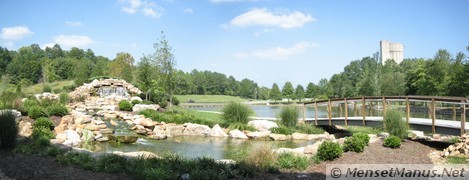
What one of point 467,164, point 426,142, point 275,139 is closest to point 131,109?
point 275,139

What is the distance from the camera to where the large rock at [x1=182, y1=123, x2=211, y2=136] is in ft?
54.4

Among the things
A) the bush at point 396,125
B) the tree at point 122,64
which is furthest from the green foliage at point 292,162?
the tree at point 122,64

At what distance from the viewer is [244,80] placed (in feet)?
362

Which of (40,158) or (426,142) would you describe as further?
(426,142)

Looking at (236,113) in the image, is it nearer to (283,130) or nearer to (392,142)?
(283,130)

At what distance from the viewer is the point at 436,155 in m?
9.14

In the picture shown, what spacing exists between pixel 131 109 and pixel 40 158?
1722 centimetres

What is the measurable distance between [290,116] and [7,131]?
12.0 m

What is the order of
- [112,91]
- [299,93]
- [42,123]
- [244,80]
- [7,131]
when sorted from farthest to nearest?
[244,80] → [299,93] → [112,91] → [42,123] → [7,131]

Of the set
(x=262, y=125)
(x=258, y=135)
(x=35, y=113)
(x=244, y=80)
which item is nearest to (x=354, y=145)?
(x=258, y=135)

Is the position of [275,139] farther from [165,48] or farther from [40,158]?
[165,48]

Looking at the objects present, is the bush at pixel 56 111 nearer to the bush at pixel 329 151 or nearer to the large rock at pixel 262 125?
the large rock at pixel 262 125

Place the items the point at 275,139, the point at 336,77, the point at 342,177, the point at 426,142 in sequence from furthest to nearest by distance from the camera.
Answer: the point at 336,77 → the point at 275,139 → the point at 426,142 → the point at 342,177

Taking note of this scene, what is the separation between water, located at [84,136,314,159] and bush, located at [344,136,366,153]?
2.45 m
